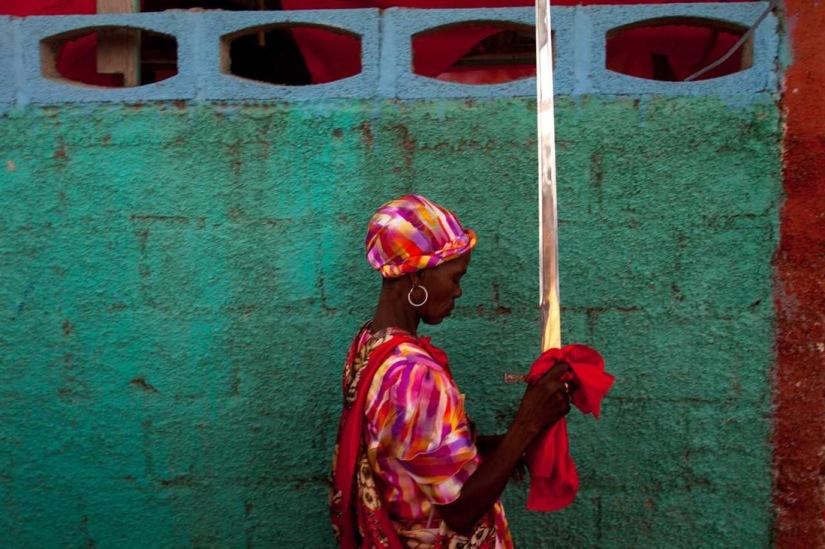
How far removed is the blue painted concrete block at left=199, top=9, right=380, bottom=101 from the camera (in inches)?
118

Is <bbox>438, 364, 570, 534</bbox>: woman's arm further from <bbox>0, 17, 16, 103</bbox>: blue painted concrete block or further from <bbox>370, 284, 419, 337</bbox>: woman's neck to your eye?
<bbox>0, 17, 16, 103</bbox>: blue painted concrete block

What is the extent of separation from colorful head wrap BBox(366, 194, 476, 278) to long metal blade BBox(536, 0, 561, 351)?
0.68ft

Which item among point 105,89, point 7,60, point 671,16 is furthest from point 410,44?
point 7,60

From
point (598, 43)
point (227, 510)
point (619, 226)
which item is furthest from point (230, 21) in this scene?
point (227, 510)

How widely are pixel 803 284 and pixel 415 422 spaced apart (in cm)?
162

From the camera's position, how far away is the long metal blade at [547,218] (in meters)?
2.18

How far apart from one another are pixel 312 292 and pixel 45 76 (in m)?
1.23

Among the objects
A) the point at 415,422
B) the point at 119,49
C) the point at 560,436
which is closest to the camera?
the point at 415,422

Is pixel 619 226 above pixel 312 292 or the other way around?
above

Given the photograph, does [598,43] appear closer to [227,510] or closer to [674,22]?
[674,22]

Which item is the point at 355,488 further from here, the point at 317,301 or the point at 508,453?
the point at 317,301

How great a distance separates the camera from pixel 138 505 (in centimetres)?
311

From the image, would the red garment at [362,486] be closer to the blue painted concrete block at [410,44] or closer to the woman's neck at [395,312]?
the woman's neck at [395,312]

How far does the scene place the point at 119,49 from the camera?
10.6 ft
